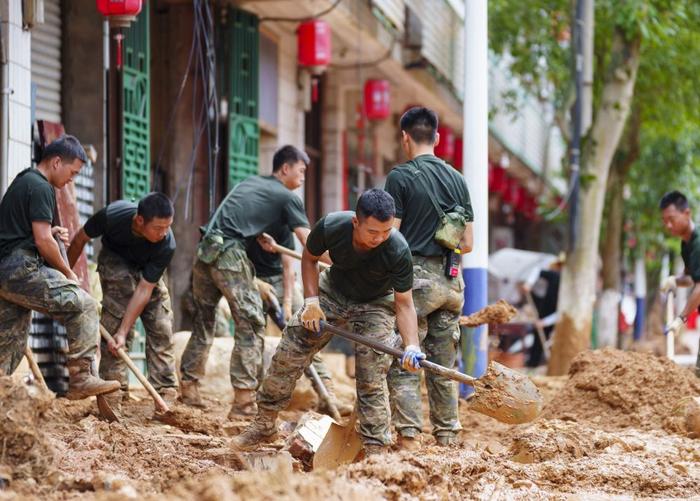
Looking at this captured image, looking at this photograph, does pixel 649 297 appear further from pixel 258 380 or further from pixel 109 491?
pixel 109 491

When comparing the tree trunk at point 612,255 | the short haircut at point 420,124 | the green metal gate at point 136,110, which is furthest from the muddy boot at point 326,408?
the tree trunk at point 612,255

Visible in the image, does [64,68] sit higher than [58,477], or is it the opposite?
[64,68]

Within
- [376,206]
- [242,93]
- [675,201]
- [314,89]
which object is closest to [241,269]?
[376,206]

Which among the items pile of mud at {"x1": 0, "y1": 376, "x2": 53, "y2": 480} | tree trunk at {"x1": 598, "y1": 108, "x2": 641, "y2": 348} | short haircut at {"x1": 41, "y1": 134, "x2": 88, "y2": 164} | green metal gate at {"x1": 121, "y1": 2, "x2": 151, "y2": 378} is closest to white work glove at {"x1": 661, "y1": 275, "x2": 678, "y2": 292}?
green metal gate at {"x1": 121, "y1": 2, "x2": 151, "y2": 378}

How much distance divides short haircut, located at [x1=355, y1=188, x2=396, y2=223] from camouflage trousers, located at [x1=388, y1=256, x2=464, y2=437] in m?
1.23

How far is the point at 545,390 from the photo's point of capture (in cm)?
1278

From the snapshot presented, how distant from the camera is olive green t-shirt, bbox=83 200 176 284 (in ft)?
30.2

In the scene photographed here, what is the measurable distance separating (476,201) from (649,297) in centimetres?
2405

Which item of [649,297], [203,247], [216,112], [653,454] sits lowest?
[649,297]

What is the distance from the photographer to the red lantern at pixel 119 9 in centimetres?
1081

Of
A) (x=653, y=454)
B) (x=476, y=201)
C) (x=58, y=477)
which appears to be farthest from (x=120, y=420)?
(x=476, y=201)

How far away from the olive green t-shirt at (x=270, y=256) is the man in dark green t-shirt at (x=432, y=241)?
78.7 inches

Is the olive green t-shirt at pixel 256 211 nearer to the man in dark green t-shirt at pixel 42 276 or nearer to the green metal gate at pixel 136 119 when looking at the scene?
the man in dark green t-shirt at pixel 42 276

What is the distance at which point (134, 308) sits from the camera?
30.1 feet
